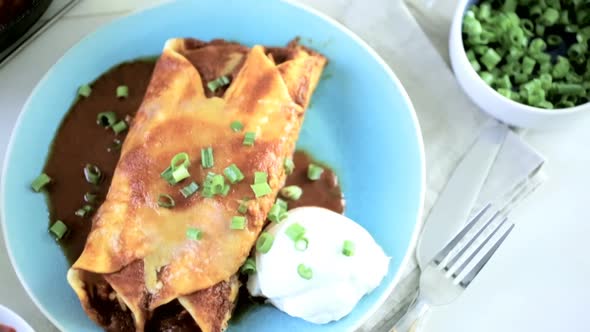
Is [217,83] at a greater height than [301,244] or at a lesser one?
greater

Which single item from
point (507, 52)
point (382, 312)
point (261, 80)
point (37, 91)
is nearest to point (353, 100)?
point (261, 80)

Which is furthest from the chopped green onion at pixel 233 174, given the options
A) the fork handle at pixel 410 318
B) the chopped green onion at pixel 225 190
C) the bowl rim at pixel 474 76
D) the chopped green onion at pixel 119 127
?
the bowl rim at pixel 474 76

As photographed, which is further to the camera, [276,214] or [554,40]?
[554,40]

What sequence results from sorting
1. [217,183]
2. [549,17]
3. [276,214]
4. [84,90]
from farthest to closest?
[549,17]
[84,90]
[276,214]
[217,183]

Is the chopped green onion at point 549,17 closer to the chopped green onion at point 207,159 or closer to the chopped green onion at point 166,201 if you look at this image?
the chopped green onion at point 207,159

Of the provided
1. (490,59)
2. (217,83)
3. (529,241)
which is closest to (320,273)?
(217,83)

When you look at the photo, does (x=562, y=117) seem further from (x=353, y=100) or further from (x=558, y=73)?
(x=353, y=100)

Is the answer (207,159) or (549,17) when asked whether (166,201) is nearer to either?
(207,159)

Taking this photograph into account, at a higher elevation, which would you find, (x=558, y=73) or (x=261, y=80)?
(x=261, y=80)
